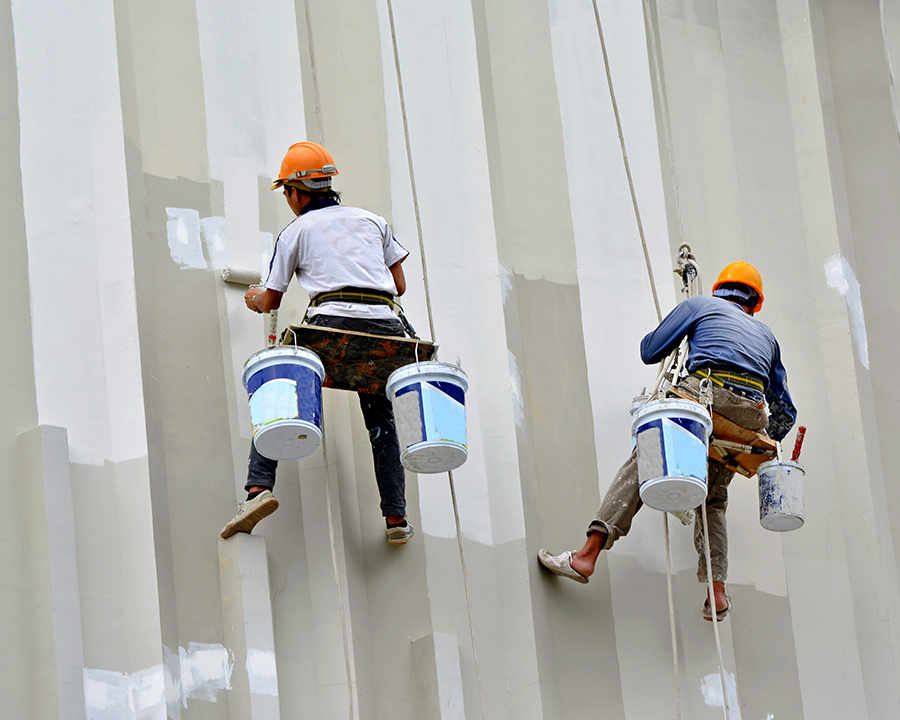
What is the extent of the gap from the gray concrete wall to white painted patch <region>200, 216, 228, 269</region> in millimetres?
24

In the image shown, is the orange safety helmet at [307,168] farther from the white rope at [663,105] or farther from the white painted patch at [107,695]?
the white painted patch at [107,695]

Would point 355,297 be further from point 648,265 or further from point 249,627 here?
point 648,265

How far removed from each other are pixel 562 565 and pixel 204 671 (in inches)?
79.2

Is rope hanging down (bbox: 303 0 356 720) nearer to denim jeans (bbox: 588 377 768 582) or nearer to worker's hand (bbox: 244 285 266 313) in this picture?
worker's hand (bbox: 244 285 266 313)

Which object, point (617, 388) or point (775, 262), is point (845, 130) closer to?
point (775, 262)

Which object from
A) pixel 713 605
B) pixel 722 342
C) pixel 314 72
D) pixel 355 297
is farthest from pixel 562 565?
pixel 314 72

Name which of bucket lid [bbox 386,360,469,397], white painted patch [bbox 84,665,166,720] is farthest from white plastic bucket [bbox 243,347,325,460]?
white painted patch [bbox 84,665,166,720]

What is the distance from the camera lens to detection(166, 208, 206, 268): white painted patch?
10.0 meters

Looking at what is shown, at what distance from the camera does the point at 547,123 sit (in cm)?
1139

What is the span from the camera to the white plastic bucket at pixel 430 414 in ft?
27.9

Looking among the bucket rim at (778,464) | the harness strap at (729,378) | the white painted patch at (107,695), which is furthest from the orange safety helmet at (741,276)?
the white painted patch at (107,695)

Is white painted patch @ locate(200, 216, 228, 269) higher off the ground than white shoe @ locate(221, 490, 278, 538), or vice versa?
white painted patch @ locate(200, 216, 228, 269)

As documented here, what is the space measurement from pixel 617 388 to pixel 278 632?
2606mm

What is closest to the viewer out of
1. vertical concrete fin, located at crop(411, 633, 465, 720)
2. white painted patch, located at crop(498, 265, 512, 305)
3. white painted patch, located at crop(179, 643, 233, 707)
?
white painted patch, located at crop(179, 643, 233, 707)
